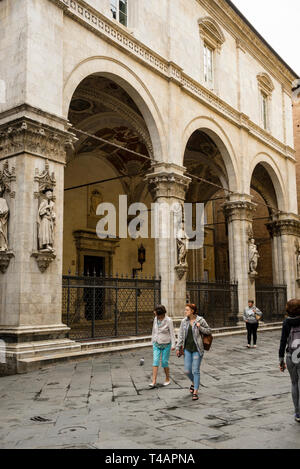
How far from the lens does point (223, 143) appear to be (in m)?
15.9

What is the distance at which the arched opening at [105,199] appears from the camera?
13.9 metres

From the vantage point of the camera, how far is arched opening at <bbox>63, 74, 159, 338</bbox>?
13.9 m

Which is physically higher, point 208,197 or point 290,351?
point 208,197

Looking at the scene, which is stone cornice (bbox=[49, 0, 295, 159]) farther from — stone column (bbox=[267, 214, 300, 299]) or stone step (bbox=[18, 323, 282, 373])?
stone step (bbox=[18, 323, 282, 373])

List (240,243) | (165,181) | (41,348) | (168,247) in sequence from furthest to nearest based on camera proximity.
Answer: (240,243), (165,181), (168,247), (41,348)

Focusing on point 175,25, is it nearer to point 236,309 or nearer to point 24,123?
point 24,123

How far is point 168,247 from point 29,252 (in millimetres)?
4868

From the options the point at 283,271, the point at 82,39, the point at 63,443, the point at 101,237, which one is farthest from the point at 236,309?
the point at 63,443

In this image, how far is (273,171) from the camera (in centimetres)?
1955

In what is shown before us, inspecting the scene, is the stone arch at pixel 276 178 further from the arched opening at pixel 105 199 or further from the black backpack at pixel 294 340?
the black backpack at pixel 294 340

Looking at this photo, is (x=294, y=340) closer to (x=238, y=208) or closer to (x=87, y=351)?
(x=87, y=351)

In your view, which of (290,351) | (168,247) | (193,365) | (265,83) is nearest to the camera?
(290,351)

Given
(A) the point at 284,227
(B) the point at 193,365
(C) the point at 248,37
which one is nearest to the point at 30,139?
(B) the point at 193,365

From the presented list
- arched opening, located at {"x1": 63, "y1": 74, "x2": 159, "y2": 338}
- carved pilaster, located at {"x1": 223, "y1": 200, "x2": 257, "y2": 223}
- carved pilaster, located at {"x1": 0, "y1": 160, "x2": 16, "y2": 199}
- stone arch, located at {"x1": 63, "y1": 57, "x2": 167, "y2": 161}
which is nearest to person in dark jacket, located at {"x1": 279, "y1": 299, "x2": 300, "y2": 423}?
carved pilaster, located at {"x1": 0, "y1": 160, "x2": 16, "y2": 199}
